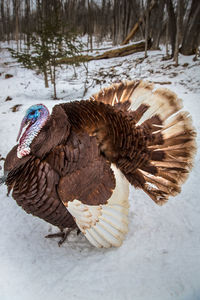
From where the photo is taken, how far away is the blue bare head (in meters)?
1.62

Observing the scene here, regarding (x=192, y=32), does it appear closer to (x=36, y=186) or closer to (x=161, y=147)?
(x=161, y=147)

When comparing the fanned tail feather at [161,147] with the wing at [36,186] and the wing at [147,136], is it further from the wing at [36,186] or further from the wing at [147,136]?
the wing at [36,186]

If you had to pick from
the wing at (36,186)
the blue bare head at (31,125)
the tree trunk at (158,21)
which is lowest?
the wing at (36,186)

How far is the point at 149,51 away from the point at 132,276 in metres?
13.2

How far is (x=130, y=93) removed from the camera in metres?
2.10

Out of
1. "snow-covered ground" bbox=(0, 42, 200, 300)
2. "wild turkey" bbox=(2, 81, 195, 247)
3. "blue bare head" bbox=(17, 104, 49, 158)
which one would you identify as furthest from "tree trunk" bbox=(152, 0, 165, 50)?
"blue bare head" bbox=(17, 104, 49, 158)

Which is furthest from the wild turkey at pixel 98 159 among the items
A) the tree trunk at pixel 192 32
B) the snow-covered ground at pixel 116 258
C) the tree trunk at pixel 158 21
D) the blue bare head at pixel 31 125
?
the tree trunk at pixel 158 21

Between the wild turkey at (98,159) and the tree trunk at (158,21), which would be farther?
the tree trunk at (158,21)

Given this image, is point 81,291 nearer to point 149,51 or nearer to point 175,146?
point 175,146

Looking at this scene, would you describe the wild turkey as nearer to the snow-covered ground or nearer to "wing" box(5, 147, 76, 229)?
"wing" box(5, 147, 76, 229)

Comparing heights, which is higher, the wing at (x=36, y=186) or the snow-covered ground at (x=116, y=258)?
the wing at (x=36, y=186)

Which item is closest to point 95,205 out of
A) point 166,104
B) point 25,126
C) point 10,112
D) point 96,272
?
point 96,272

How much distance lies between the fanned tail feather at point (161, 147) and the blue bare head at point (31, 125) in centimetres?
75

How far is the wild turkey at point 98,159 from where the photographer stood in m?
1.54
